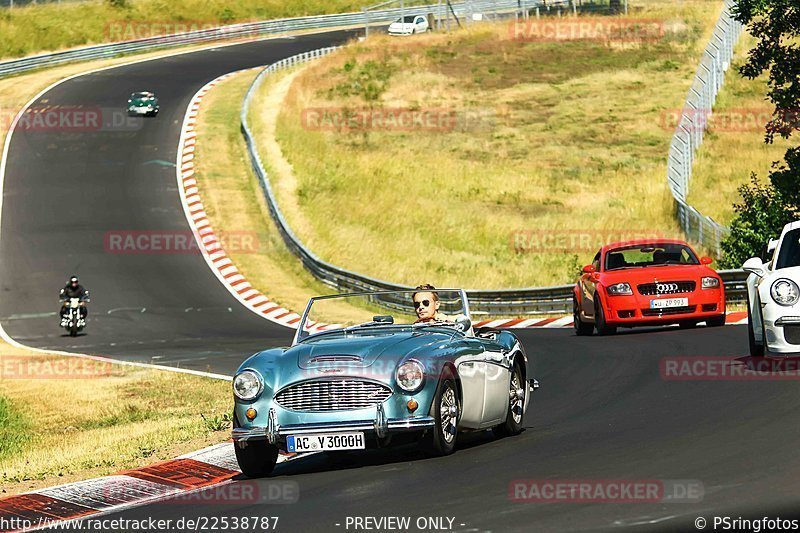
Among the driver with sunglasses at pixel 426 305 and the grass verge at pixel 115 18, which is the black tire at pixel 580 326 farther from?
the grass verge at pixel 115 18

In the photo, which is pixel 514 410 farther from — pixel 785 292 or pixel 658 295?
pixel 658 295

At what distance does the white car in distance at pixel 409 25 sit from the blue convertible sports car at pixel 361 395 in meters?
69.1

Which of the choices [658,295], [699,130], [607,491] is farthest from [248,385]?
[699,130]

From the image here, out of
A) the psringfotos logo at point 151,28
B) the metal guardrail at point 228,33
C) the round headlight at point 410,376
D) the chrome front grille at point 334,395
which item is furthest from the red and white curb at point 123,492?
the psringfotos logo at point 151,28

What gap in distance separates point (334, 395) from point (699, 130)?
37.5 m

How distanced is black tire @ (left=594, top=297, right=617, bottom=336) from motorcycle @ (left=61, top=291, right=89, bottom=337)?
13308 millimetres

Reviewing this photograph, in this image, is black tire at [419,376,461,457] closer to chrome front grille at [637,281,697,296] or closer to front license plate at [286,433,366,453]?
front license plate at [286,433,366,453]

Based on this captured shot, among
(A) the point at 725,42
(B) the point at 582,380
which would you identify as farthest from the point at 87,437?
(A) the point at 725,42

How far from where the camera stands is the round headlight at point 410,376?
10367 mm

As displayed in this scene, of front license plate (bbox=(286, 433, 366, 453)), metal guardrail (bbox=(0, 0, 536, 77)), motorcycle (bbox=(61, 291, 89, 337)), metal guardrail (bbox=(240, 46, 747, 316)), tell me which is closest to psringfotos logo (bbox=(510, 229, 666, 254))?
metal guardrail (bbox=(240, 46, 747, 316))

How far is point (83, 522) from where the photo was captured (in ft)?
30.1

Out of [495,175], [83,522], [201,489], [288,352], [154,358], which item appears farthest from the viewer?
[495,175]

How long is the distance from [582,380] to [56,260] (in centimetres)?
2564

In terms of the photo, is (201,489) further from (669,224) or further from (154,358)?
(669,224)
